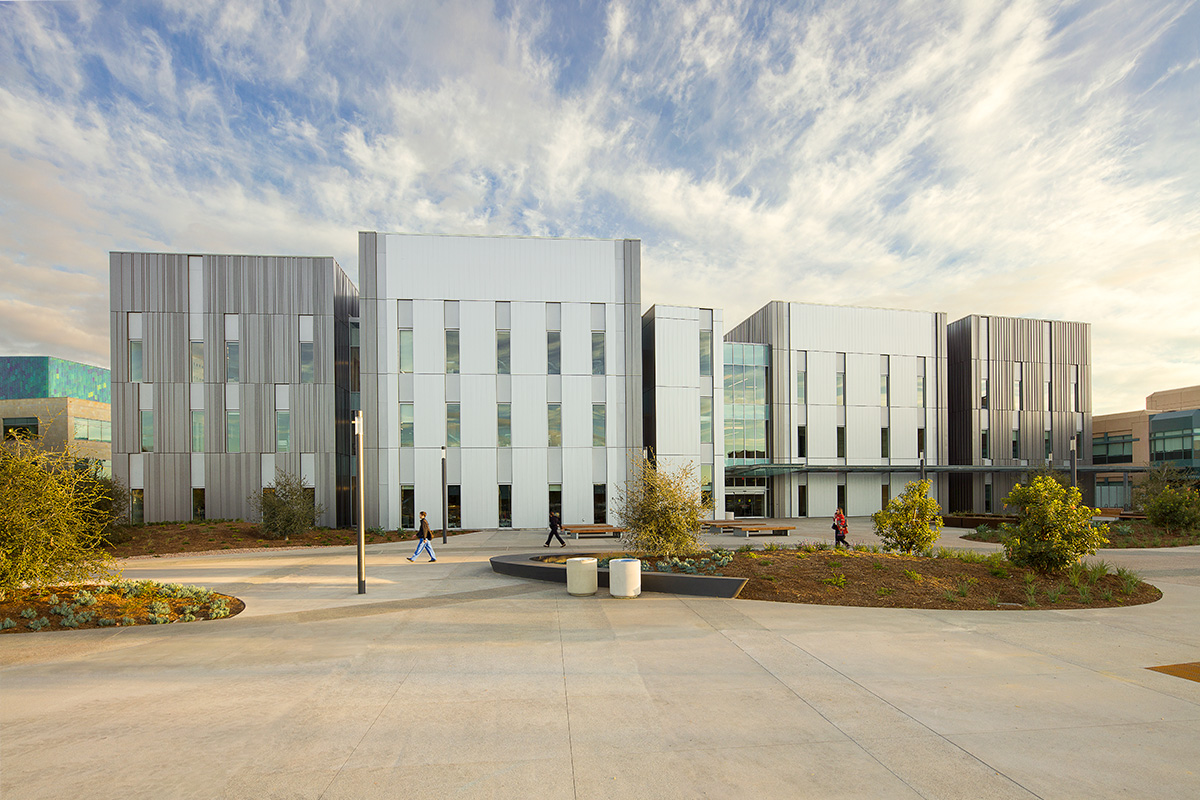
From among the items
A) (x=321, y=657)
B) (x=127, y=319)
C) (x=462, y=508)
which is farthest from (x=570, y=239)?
(x=321, y=657)

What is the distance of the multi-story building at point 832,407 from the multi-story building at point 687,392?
135 inches

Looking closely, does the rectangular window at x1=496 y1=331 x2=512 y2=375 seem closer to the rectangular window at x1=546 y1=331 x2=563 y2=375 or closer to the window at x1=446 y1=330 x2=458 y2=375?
the rectangular window at x1=546 y1=331 x2=563 y2=375

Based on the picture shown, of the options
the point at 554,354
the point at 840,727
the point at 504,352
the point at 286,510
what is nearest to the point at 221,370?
the point at 286,510

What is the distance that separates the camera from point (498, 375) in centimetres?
3164

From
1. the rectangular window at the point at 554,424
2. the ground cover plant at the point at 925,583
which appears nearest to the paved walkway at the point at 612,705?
the ground cover plant at the point at 925,583

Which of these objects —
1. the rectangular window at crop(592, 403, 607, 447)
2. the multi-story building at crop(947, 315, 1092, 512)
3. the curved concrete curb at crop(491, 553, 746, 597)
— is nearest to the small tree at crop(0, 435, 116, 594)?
the curved concrete curb at crop(491, 553, 746, 597)

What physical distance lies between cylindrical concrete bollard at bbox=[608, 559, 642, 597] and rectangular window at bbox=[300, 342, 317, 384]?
24997mm

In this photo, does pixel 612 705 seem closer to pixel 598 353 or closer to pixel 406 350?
pixel 598 353

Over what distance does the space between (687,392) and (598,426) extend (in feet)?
18.9

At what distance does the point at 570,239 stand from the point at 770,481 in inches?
805

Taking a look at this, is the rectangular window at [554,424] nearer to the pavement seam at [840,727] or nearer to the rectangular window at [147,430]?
the rectangular window at [147,430]

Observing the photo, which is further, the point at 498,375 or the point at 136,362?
the point at 498,375

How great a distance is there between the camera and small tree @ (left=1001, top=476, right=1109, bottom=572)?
1286cm

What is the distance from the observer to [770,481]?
129 feet
